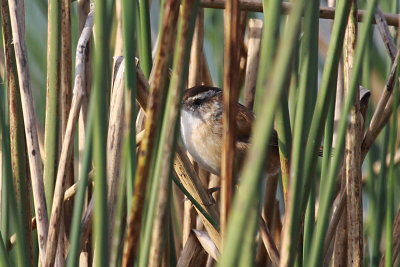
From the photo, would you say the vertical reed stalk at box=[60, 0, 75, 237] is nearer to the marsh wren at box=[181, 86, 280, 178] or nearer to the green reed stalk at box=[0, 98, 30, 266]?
the green reed stalk at box=[0, 98, 30, 266]

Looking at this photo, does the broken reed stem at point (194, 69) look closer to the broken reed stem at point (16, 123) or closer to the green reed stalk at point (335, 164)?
the broken reed stem at point (16, 123)

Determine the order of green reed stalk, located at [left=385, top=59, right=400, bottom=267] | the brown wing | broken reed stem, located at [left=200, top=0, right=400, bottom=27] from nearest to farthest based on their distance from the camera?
green reed stalk, located at [left=385, top=59, right=400, bottom=267] < broken reed stem, located at [left=200, top=0, right=400, bottom=27] < the brown wing

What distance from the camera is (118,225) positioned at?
93 centimetres

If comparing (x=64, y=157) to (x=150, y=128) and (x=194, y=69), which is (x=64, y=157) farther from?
(x=194, y=69)

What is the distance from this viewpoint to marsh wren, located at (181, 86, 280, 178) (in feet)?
6.62

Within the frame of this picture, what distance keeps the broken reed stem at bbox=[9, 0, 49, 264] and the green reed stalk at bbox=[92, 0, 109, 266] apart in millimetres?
465

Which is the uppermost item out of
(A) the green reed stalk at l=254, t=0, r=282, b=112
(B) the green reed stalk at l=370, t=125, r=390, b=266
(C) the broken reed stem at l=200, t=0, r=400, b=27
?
(C) the broken reed stem at l=200, t=0, r=400, b=27

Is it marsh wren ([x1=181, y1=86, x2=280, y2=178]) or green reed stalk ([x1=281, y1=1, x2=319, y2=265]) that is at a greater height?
green reed stalk ([x1=281, y1=1, x2=319, y2=265])

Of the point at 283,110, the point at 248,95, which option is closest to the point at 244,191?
the point at 283,110

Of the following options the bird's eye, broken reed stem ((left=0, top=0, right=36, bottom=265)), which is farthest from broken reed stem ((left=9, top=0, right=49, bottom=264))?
the bird's eye

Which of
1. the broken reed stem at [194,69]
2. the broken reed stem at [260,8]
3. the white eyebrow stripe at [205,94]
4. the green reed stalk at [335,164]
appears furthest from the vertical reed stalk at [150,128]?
the white eyebrow stripe at [205,94]

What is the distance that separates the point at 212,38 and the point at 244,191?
1781mm

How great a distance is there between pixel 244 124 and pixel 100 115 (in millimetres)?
1429

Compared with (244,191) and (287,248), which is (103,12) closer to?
(244,191)
